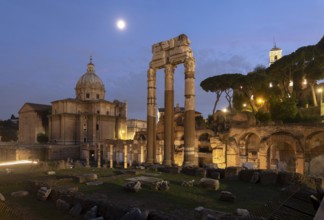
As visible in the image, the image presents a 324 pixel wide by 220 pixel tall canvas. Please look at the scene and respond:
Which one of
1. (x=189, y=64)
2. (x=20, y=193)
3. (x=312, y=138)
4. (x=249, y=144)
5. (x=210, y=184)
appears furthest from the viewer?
(x=249, y=144)

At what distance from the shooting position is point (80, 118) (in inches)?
1924

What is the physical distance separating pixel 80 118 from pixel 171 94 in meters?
34.5

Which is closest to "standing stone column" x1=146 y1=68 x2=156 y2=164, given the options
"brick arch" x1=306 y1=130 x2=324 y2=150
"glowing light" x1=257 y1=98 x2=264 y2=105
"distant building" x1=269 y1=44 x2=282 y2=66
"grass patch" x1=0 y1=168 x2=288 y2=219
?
"grass patch" x1=0 y1=168 x2=288 y2=219

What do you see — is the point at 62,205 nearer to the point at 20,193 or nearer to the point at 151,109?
the point at 20,193

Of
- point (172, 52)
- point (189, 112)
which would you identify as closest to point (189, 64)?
point (172, 52)

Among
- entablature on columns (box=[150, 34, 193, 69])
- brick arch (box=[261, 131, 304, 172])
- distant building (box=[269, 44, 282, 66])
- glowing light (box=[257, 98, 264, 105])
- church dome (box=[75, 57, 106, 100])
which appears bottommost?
brick arch (box=[261, 131, 304, 172])

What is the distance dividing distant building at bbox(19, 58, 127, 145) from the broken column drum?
3221 centimetres

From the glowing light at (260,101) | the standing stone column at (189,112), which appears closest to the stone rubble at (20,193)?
the standing stone column at (189,112)

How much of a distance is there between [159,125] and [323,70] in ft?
63.8

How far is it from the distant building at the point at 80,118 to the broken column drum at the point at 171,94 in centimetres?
3221

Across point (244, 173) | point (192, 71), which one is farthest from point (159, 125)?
point (244, 173)

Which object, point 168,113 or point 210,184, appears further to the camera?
point 168,113

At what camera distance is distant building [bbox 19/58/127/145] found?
158ft

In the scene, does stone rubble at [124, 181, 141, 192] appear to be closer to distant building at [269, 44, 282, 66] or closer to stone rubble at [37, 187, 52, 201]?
stone rubble at [37, 187, 52, 201]
